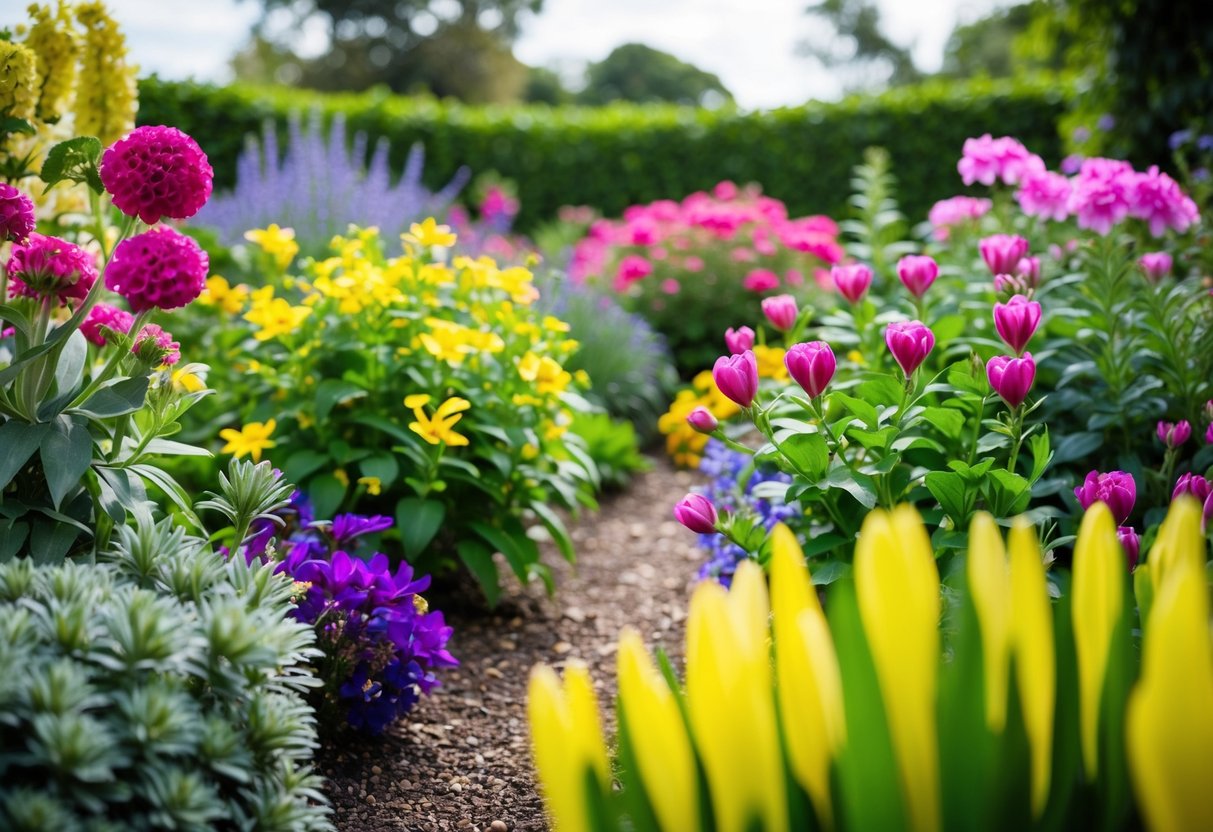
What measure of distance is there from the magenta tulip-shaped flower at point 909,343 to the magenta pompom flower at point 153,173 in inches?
49.6

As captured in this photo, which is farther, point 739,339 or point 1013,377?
point 739,339

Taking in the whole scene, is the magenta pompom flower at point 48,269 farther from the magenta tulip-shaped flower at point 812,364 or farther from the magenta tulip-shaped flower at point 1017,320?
the magenta tulip-shaped flower at point 1017,320

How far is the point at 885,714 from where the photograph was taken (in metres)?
1.02

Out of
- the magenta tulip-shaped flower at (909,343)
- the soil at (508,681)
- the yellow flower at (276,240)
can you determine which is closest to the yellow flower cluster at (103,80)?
the yellow flower at (276,240)

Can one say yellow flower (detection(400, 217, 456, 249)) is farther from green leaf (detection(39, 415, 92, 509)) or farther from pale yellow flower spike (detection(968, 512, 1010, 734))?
pale yellow flower spike (detection(968, 512, 1010, 734))

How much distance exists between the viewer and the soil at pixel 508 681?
187 centimetres

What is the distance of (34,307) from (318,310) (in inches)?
37.5

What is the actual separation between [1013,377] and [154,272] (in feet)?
4.90

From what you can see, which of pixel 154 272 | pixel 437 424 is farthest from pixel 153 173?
pixel 437 424

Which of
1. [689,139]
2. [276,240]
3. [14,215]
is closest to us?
[14,215]

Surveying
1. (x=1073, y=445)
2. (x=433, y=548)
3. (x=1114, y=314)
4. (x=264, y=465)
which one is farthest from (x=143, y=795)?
(x=1114, y=314)

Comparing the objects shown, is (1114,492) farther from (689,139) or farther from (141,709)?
(689,139)

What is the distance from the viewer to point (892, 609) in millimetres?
1000

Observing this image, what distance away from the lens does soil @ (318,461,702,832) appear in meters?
1.87
